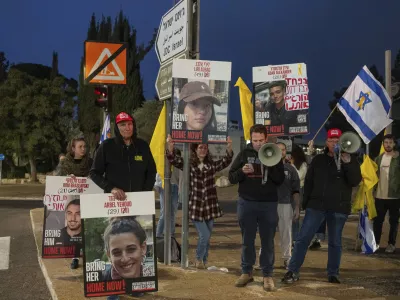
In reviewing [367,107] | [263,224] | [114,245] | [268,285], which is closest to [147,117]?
[367,107]

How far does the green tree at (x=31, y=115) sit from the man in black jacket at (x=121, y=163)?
3371cm

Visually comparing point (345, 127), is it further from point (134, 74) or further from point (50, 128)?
point (50, 128)

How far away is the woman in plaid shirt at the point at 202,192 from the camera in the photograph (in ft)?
22.0

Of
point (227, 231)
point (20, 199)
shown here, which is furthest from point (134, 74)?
point (227, 231)

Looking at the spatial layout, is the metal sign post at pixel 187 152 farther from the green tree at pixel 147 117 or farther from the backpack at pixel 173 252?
the green tree at pixel 147 117

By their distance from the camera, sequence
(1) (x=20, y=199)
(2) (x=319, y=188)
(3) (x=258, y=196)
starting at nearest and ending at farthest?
(3) (x=258, y=196) → (2) (x=319, y=188) → (1) (x=20, y=199)

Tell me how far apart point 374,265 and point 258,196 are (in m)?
2.82

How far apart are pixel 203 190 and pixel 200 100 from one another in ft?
4.02

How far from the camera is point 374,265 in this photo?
291 inches

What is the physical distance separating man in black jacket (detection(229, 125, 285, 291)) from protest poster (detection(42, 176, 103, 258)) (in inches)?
82.5

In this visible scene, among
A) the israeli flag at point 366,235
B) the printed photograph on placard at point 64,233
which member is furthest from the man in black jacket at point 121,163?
the israeli flag at point 366,235

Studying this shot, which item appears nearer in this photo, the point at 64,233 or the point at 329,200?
the point at 329,200

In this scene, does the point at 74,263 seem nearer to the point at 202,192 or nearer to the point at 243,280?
the point at 202,192

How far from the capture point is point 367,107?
828 cm
